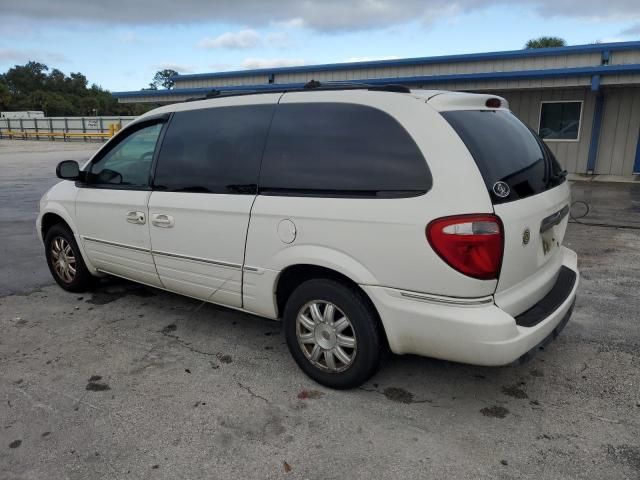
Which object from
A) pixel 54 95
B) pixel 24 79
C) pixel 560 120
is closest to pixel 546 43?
pixel 560 120

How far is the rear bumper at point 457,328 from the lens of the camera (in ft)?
8.40

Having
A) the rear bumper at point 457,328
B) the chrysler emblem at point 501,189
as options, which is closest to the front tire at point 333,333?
the rear bumper at point 457,328

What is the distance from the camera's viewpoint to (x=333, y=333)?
3076 mm

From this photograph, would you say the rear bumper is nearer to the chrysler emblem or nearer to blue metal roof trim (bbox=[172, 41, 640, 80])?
the chrysler emblem

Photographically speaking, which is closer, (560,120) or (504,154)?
(504,154)

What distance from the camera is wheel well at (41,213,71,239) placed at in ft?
16.5

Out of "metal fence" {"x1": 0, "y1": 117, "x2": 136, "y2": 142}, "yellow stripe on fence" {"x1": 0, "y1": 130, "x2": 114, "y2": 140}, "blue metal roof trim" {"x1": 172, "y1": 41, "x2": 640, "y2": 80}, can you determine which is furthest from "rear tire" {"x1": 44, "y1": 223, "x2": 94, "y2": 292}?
"metal fence" {"x1": 0, "y1": 117, "x2": 136, "y2": 142}

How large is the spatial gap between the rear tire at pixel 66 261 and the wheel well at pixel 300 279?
8.26 ft

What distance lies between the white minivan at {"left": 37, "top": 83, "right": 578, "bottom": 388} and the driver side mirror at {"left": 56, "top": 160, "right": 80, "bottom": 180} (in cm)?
89

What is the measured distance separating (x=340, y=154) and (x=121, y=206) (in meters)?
2.13

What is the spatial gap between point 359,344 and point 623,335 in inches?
90.8

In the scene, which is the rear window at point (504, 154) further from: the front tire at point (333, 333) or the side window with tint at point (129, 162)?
the side window with tint at point (129, 162)

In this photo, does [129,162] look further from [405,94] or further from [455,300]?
[455,300]

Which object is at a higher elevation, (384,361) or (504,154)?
(504,154)
